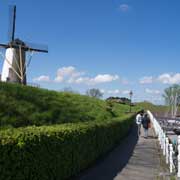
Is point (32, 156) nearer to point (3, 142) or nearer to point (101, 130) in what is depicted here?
point (3, 142)

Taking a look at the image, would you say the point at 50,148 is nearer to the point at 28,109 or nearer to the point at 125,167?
the point at 125,167

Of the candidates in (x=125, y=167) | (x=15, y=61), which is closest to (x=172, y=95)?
(x=15, y=61)

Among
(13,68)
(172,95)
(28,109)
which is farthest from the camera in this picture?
(172,95)

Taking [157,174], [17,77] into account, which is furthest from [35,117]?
[17,77]

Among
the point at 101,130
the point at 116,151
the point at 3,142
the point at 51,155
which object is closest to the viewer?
the point at 3,142

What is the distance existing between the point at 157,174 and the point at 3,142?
5.88 m

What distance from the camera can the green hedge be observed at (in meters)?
5.37

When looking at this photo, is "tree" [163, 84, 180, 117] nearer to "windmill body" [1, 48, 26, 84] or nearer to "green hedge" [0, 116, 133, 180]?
"windmill body" [1, 48, 26, 84]

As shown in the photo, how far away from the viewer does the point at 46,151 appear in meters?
6.75

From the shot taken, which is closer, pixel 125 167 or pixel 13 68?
pixel 125 167

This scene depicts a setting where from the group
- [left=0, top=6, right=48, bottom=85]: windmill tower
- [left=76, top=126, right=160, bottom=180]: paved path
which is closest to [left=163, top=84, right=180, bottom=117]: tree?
[left=0, top=6, right=48, bottom=85]: windmill tower

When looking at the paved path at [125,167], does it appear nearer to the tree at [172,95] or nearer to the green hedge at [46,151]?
the green hedge at [46,151]

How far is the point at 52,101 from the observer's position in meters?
23.6

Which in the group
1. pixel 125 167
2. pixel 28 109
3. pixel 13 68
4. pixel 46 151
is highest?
pixel 13 68
